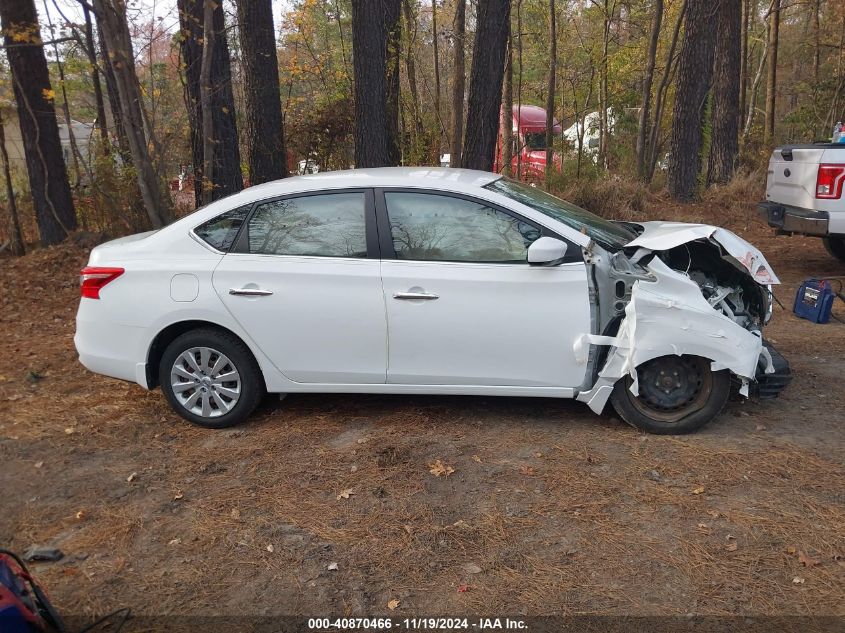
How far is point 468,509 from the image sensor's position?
3.79m

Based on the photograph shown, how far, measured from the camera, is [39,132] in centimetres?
1017

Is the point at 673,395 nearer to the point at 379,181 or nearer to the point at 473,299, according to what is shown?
the point at 473,299

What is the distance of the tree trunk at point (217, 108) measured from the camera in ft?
32.1

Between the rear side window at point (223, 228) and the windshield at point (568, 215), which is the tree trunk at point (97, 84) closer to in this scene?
the rear side window at point (223, 228)

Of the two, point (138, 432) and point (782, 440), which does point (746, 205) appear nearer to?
point (782, 440)

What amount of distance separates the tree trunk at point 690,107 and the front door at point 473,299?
31.7 ft

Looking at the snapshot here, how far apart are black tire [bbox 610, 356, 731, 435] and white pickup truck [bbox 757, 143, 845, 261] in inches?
178

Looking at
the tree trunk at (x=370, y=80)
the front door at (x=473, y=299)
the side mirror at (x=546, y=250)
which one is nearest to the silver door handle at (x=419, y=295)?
the front door at (x=473, y=299)

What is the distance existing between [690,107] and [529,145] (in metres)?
4.21

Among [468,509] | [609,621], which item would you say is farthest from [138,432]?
[609,621]

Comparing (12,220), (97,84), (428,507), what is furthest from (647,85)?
(428,507)

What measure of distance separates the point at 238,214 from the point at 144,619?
271 centimetres

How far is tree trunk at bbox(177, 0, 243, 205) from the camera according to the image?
386 inches

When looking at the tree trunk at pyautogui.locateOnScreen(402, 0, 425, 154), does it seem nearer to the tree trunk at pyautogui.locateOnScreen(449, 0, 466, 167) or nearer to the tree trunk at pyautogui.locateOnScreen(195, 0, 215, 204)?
the tree trunk at pyautogui.locateOnScreen(449, 0, 466, 167)
